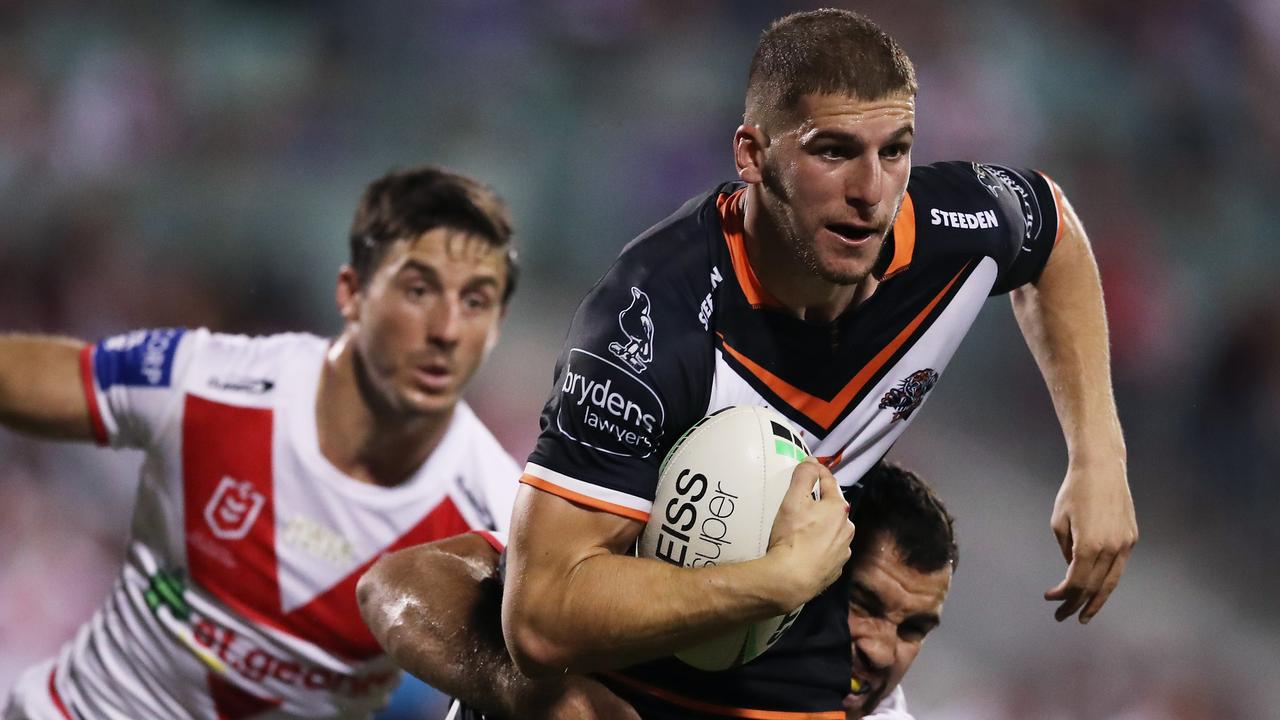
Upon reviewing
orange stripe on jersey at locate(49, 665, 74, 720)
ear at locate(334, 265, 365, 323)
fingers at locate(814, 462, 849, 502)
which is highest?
fingers at locate(814, 462, 849, 502)

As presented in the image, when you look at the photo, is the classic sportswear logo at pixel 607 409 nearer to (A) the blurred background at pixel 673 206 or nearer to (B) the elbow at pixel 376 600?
(B) the elbow at pixel 376 600

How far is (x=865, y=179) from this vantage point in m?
2.58

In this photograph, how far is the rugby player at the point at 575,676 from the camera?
2.89 meters

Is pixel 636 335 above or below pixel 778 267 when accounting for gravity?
below

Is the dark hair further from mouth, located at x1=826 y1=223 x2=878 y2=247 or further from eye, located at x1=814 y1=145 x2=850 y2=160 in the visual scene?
eye, located at x1=814 y1=145 x2=850 y2=160

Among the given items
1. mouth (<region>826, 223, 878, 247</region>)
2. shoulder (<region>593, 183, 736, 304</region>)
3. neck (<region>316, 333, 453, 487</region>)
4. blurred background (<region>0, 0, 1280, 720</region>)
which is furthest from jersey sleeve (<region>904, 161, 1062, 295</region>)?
blurred background (<region>0, 0, 1280, 720</region>)

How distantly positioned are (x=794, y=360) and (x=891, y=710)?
1411 mm

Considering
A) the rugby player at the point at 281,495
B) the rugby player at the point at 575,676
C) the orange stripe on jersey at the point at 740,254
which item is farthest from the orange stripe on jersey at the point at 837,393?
the rugby player at the point at 281,495

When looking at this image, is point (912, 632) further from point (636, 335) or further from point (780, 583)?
point (636, 335)

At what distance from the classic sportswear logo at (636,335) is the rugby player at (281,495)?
1.55m

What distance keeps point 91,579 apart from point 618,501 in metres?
4.52

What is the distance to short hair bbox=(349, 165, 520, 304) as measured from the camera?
13.9ft

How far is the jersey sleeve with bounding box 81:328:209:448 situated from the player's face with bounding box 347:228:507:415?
563mm

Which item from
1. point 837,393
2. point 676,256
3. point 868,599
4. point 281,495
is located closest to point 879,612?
point 868,599
